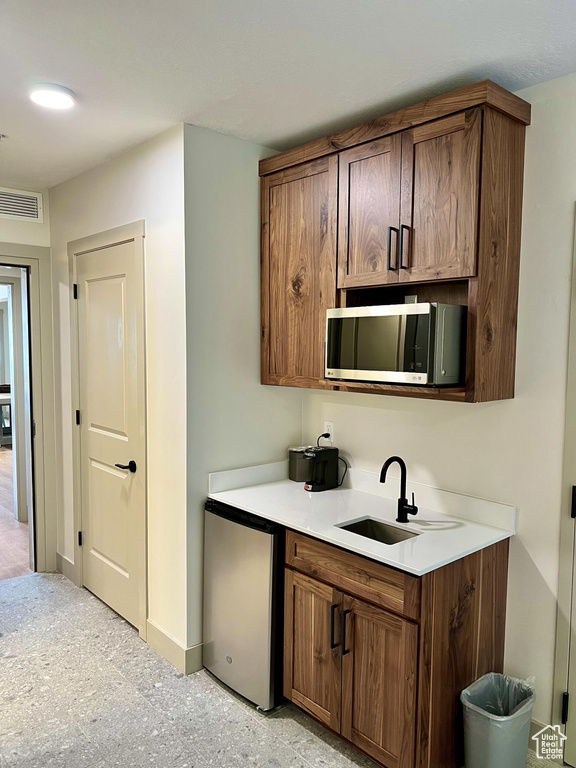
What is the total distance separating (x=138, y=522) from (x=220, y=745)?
46.6 inches

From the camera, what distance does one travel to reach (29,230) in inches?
148

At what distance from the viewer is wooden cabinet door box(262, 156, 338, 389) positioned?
103 inches

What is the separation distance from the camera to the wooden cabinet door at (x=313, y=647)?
221 centimetres

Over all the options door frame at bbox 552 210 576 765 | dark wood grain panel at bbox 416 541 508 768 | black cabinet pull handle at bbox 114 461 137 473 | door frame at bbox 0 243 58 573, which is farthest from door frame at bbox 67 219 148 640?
door frame at bbox 552 210 576 765

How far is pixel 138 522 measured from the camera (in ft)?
10.1

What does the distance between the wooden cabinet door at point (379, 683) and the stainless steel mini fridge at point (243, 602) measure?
392mm

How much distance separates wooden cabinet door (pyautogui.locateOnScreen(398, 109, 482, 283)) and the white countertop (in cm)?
99

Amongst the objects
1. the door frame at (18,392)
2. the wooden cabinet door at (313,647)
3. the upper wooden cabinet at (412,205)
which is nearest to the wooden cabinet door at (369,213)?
the upper wooden cabinet at (412,205)

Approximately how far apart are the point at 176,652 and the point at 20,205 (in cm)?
290

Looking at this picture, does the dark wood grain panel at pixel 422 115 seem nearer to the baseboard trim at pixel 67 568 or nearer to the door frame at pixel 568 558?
the door frame at pixel 568 558

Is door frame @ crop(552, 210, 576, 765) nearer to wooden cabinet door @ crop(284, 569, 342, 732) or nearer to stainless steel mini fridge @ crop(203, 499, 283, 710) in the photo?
wooden cabinet door @ crop(284, 569, 342, 732)

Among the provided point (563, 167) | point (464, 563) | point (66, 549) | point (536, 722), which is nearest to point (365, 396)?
point (464, 563)

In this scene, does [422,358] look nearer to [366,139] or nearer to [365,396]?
[365,396]

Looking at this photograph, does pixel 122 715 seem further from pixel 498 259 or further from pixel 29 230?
pixel 29 230
